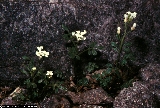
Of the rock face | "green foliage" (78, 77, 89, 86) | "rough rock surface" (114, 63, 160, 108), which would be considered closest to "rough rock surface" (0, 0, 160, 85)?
"green foliage" (78, 77, 89, 86)

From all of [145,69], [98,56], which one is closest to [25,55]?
[98,56]

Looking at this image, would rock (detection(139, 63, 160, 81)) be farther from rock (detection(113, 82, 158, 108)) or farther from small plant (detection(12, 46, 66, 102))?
small plant (detection(12, 46, 66, 102))

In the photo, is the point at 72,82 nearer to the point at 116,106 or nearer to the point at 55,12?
the point at 116,106

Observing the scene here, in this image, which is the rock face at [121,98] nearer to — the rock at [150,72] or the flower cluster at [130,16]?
the rock at [150,72]

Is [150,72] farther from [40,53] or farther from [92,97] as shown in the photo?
[40,53]

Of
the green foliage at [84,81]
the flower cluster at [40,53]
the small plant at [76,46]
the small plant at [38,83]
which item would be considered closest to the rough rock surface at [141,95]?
the green foliage at [84,81]
